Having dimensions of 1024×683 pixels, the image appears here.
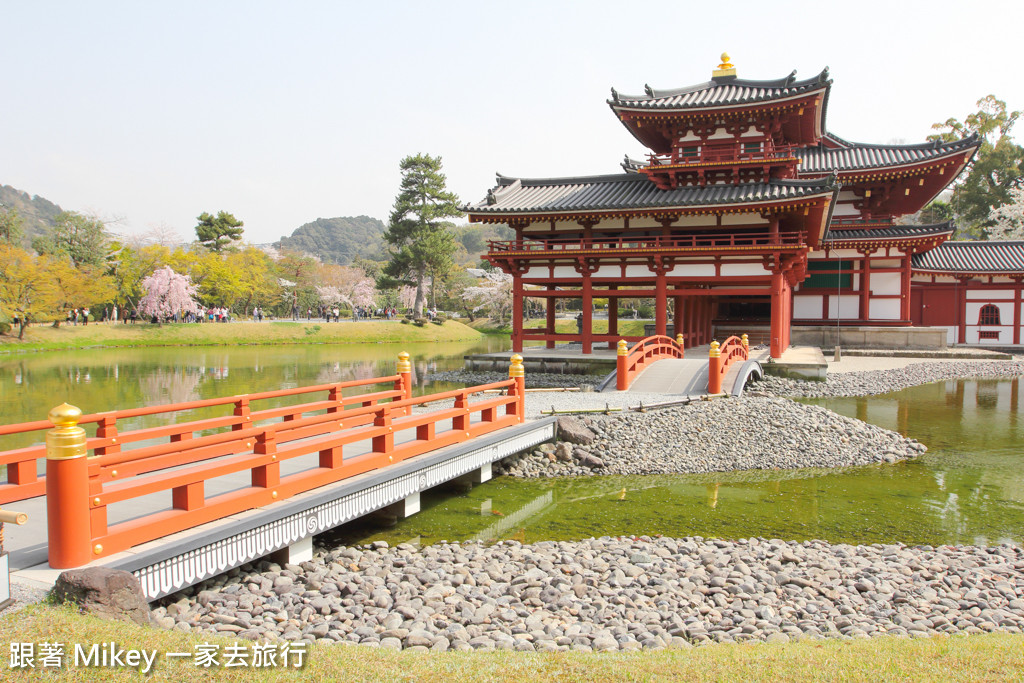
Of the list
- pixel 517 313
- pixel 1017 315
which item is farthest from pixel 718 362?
pixel 1017 315

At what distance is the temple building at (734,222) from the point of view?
72.9 ft

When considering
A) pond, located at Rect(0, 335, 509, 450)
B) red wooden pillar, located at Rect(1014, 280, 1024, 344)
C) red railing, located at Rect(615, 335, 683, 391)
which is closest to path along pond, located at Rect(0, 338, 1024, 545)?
pond, located at Rect(0, 335, 509, 450)

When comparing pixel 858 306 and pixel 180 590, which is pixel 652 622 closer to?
pixel 180 590

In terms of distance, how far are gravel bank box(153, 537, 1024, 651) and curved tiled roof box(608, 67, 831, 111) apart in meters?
18.6

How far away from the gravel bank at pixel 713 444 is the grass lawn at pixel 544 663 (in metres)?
7.11

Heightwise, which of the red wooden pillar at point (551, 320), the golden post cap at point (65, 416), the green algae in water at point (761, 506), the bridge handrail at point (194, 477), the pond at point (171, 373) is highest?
the red wooden pillar at point (551, 320)

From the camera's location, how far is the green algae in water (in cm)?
860

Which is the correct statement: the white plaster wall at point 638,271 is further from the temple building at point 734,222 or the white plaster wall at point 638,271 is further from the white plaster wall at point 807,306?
the white plaster wall at point 807,306

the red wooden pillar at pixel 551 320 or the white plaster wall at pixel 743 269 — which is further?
the red wooden pillar at pixel 551 320

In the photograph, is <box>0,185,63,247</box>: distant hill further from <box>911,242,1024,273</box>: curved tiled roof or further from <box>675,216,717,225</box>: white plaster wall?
<box>911,242,1024,273</box>: curved tiled roof

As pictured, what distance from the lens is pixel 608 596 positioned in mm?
6395

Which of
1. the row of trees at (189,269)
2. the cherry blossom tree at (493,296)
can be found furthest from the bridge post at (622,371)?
the cherry blossom tree at (493,296)

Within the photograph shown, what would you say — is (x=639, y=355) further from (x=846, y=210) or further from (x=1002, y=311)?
(x=1002, y=311)

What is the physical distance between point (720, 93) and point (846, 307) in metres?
11.8
